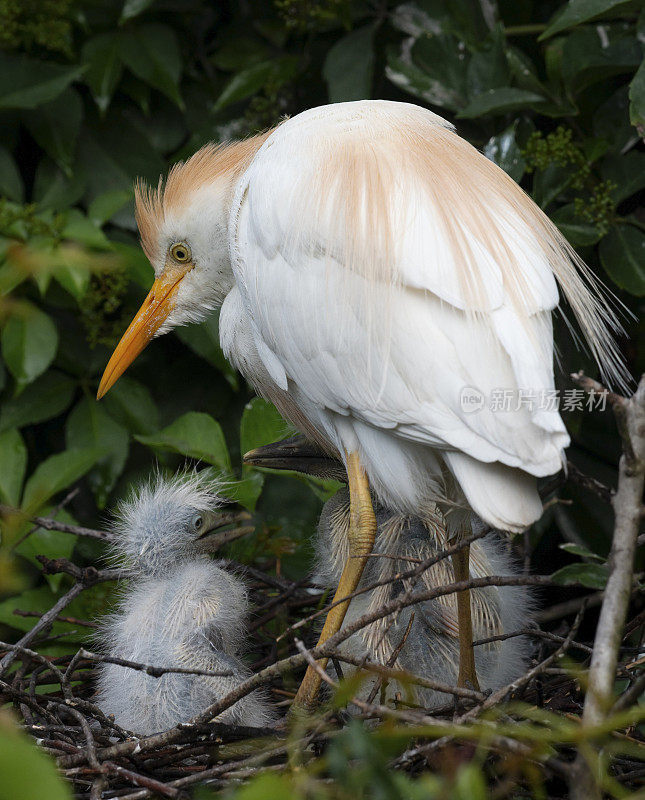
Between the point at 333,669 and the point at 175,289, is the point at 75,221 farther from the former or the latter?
the point at 333,669

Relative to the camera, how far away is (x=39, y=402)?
1926 mm

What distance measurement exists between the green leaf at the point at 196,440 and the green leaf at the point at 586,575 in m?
0.78

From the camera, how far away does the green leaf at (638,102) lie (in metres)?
1.32

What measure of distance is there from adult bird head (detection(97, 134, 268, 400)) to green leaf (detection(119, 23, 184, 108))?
0.47m

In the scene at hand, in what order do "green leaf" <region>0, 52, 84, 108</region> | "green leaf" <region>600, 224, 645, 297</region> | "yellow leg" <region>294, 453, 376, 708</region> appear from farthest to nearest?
1. "green leaf" <region>0, 52, 84, 108</region>
2. "green leaf" <region>600, 224, 645, 297</region>
3. "yellow leg" <region>294, 453, 376, 708</region>

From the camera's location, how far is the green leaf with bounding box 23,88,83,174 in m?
1.96

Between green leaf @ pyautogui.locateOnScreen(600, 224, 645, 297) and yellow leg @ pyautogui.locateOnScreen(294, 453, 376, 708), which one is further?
green leaf @ pyautogui.locateOnScreen(600, 224, 645, 297)

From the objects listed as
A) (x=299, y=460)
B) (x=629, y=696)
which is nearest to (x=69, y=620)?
(x=299, y=460)

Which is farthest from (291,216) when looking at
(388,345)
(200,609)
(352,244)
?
(200,609)

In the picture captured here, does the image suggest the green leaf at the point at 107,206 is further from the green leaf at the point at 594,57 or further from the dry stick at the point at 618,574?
the dry stick at the point at 618,574

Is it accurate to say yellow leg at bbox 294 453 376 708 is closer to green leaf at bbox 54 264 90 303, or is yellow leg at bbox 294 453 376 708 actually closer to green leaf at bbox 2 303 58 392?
green leaf at bbox 54 264 90 303

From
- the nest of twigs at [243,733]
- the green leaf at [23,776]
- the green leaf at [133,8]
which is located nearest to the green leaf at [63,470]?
the nest of twigs at [243,733]

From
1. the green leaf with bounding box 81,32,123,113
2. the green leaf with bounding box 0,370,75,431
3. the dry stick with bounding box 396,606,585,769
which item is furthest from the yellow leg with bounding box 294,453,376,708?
the green leaf with bounding box 81,32,123,113

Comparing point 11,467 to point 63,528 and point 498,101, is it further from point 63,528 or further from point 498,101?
point 498,101
